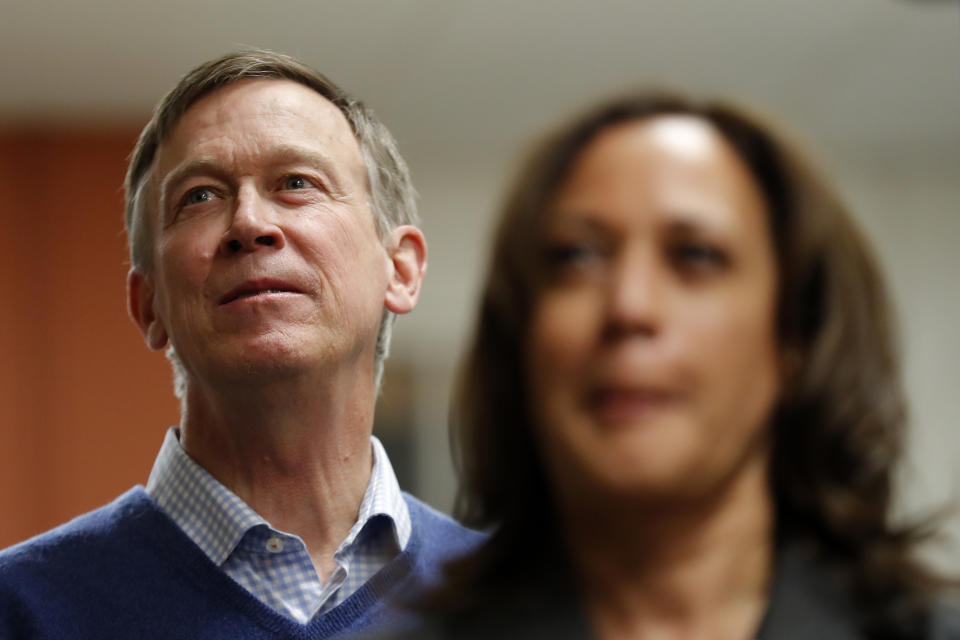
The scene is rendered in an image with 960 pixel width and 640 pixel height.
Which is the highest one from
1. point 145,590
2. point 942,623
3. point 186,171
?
point 186,171

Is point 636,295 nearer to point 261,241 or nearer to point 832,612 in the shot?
point 832,612

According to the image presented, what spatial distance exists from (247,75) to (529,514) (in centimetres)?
38

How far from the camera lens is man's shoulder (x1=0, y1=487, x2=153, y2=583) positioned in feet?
2.25

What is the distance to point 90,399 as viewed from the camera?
171 cm

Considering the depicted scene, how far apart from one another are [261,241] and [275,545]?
0.57ft

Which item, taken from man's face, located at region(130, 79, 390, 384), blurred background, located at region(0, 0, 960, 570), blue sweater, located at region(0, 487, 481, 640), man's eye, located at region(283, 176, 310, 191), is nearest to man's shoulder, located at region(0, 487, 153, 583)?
blue sweater, located at region(0, 487, 481, 640)

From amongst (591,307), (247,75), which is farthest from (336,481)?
(591,307)

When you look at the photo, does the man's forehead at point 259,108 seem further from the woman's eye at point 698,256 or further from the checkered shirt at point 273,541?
the woman's eye at point 698,256

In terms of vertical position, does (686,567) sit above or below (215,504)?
above

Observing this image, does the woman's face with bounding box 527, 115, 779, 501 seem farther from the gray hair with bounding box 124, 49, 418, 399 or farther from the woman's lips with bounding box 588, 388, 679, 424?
the gray hair with bounding box 124, 49, 418, 399

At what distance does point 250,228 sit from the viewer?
0.64 m

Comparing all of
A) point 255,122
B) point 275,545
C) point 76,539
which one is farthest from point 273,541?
point 255,122

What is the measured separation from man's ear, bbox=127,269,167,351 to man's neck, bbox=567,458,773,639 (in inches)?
15.8

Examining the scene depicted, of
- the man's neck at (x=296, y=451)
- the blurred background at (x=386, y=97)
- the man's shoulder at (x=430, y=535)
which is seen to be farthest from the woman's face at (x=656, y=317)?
the blurred background at (x=386, y=97)
